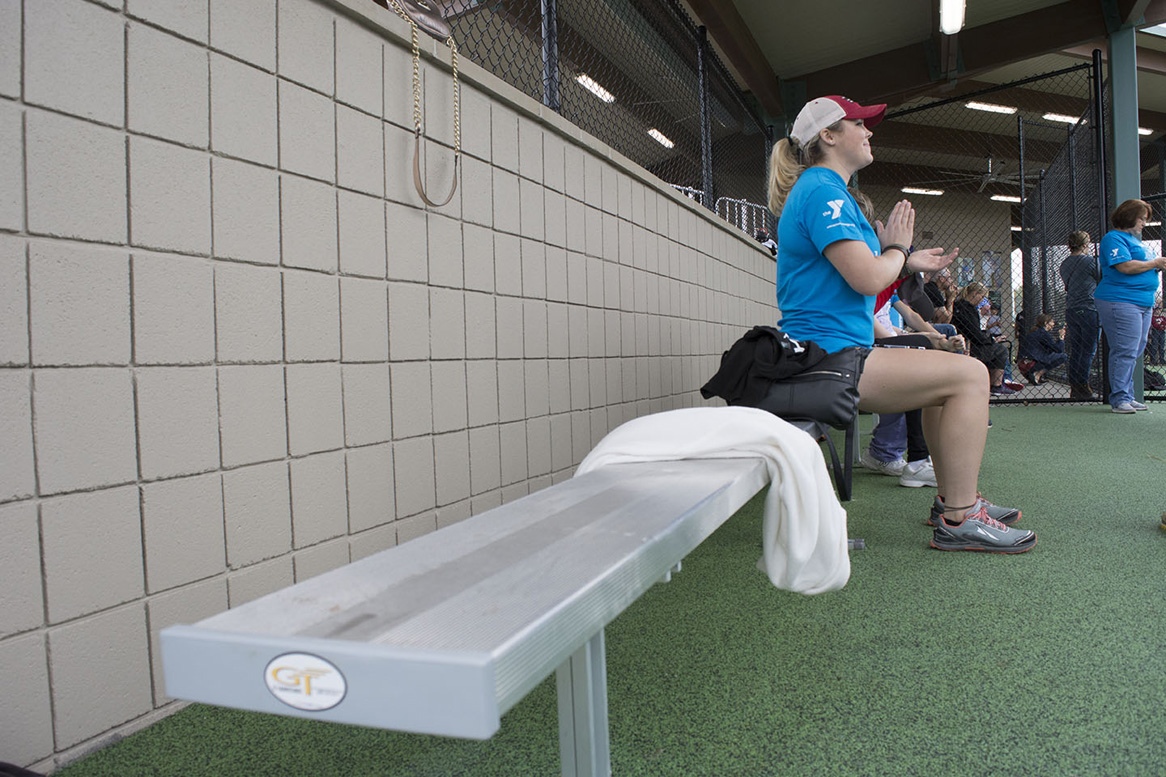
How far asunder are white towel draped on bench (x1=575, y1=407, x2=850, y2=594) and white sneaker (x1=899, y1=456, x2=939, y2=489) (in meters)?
2.12

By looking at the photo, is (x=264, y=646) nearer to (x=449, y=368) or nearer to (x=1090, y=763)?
(x=1090, y=763)

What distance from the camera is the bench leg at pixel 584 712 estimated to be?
77 centimetres

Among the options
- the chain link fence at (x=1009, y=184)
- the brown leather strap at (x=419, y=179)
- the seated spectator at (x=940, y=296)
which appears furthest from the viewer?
the chain link fence at (x=1009, y=184)

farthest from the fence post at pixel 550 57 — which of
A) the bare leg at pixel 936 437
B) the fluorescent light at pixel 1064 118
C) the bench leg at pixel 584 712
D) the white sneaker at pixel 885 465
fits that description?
the fluorescent light at pixel 1064 118

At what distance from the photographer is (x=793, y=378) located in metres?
1.95

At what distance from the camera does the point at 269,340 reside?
1348mm

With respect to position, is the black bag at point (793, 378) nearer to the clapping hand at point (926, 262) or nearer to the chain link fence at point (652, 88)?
the clapping hand at point (926, 262)

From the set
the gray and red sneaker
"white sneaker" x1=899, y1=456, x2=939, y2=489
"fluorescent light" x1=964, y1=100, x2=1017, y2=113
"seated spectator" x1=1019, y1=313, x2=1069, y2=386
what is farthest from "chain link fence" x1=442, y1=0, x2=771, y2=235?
"fluorescent light" x1=964, y1=100, x2=1017, y2=113

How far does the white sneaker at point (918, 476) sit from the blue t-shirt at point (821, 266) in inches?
48.6

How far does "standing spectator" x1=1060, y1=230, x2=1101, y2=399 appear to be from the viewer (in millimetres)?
5957

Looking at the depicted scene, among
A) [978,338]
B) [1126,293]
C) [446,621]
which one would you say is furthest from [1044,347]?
[446,621]

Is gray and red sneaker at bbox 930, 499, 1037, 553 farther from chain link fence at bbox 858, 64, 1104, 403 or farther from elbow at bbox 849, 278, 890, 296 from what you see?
chain link fence at bbox 858, 64, 1104, 403

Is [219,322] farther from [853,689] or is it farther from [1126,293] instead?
[1126,293]

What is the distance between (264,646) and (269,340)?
0.98 metres
